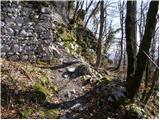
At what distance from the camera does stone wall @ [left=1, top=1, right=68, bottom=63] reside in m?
11.1

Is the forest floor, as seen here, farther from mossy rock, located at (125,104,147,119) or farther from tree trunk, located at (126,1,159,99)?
tree trunk, located at (126,1,159,99)

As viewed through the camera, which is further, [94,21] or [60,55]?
[94,21]

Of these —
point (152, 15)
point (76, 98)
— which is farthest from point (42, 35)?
point (152, 15)

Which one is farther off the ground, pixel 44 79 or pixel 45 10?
pixel 45 10

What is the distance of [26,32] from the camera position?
37.1 ft

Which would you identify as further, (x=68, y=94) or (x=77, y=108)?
(x=68, y=94)

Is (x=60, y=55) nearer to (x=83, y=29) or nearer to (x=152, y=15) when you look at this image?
(x=152, y=15)

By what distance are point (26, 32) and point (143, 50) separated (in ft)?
14.2

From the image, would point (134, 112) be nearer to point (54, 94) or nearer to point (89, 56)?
point (54, 94)

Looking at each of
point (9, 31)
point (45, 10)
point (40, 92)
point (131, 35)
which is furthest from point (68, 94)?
point (45, 10)

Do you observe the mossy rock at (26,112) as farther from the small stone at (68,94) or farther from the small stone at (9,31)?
the small stone at (9,31)

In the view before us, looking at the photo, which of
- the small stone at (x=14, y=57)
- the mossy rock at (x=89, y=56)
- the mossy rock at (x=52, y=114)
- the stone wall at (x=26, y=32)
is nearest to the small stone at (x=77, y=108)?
the mossy rock at (x=52, y=114)

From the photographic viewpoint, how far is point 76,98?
9.91 metres

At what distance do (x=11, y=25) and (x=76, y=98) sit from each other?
131 inches
